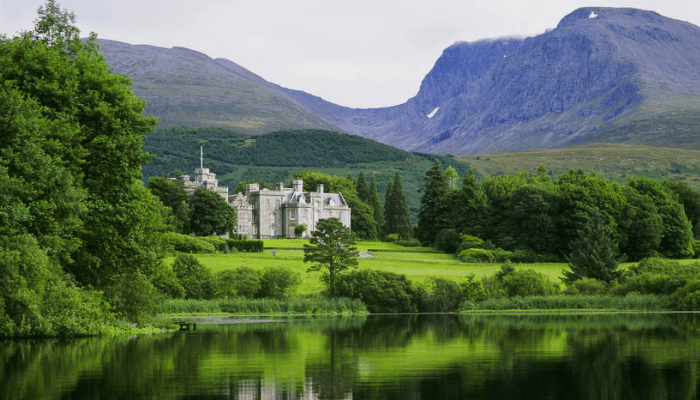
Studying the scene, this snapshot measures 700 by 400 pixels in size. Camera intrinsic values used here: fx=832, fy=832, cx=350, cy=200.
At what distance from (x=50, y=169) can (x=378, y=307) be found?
→ 27.9m

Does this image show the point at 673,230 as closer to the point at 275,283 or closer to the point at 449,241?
the point at 449,241

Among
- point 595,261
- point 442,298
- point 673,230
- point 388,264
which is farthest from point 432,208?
point 442,298

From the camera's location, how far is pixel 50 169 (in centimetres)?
2862

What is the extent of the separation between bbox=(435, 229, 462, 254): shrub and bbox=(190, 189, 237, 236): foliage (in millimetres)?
25927

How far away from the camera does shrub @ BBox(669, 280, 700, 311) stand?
48.2 metres

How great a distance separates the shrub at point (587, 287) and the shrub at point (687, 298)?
540 centimetres

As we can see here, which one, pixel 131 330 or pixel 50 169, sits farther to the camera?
pixel 131 330

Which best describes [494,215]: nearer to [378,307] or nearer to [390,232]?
[390,232]

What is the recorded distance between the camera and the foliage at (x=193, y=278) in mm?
50844

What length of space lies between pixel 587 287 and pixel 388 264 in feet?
77.5

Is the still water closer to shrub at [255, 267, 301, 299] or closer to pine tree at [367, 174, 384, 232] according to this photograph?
shrub at [255, 267, 301, 299]

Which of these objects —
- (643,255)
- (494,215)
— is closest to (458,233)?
(494,215)

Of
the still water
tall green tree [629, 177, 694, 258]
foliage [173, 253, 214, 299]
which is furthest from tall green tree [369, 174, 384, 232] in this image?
the still water

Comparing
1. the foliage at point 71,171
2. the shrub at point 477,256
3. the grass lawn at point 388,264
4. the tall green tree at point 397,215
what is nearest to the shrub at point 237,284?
the grass lawn at point 388,264
